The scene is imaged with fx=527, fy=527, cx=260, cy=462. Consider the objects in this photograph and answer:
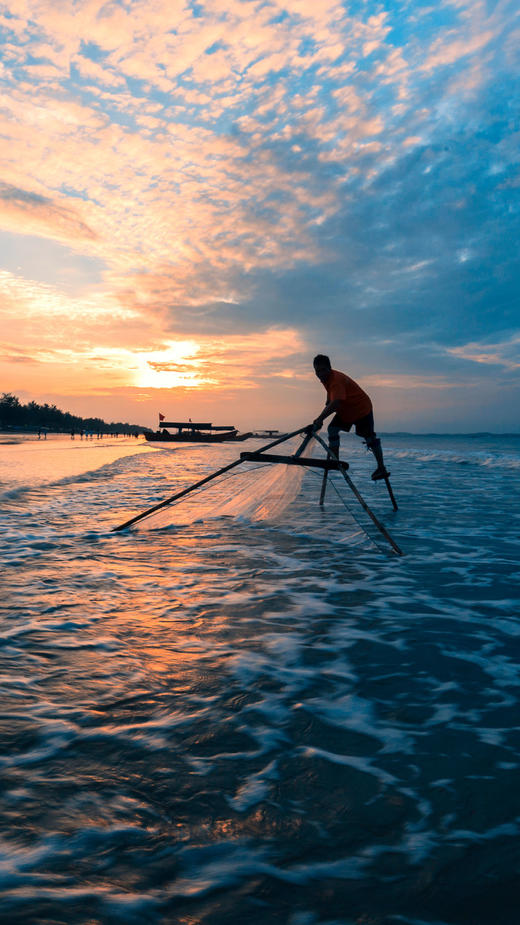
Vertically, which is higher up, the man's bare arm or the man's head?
the man's head

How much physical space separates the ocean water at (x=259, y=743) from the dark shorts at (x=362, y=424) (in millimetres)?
4229

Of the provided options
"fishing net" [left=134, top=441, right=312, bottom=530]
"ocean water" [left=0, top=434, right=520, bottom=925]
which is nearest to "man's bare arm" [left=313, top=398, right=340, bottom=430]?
"fishing net" [left=134, top=441, right=312, bottom=530]

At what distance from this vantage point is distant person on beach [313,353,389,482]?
854 centimetres

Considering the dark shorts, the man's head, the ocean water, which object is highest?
the man's head

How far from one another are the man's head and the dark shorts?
2.72 feet

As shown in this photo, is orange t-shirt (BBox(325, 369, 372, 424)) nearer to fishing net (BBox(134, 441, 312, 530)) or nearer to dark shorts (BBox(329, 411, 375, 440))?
dark shorts (BBox(329, 411, 375, 440))

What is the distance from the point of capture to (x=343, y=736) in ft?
7.74

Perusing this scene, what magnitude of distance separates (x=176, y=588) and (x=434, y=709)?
99.4 inches

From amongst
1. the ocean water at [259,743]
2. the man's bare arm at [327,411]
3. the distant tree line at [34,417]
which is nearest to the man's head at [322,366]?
the man's bare arm at [327,411]

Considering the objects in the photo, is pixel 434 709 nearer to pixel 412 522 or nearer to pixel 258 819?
pixel 258 819

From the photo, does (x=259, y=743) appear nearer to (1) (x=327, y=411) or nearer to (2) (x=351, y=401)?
(1) (x=327, y=411)

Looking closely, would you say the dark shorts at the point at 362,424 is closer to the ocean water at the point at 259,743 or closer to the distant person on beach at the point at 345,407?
the distant person on beach at the point at 345,407

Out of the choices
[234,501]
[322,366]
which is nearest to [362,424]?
[322,366]

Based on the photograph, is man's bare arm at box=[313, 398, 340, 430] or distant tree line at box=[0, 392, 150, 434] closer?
man's bare arm at box=[313, 398, 340, 430]
